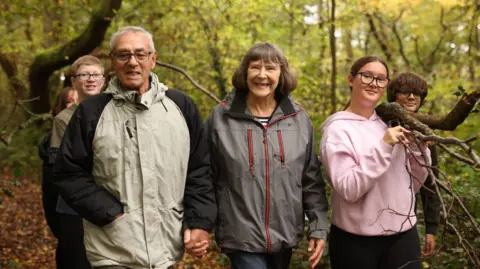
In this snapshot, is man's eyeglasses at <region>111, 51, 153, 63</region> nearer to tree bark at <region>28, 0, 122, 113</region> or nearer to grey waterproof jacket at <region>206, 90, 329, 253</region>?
grey waterproof jacket at <region>206, 90, 329, 253</region>

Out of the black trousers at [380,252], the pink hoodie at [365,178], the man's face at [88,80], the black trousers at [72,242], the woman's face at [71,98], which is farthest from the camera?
the woman's face at [71,98]

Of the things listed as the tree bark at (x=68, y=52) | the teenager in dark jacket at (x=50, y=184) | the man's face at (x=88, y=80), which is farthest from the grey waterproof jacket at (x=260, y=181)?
the tree bark at (x=68, y=52)

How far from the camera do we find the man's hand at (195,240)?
113 inches

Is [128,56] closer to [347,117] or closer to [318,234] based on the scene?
[347,117]

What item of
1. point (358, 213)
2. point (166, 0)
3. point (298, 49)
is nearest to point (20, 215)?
point (166, 0)

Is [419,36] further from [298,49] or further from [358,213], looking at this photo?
[358,213]

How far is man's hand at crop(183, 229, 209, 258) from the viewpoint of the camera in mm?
2867

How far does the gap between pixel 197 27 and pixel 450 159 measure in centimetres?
765

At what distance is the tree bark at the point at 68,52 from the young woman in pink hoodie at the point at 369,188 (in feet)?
22.1

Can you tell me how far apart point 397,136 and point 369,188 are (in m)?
0.36

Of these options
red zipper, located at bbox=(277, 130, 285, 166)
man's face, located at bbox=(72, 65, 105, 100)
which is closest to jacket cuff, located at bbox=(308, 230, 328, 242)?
red zipper, located at bbox=(277, 130, 285, 166)

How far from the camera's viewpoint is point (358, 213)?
3.16m

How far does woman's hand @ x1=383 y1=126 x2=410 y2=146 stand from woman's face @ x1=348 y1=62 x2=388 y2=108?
366 millimetres

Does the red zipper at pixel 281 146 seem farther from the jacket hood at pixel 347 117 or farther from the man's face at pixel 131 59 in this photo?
the man's face at pixel 131 59
